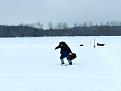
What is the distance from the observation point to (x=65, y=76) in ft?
37.5

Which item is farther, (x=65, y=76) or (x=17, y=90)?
(x=65, y=76)

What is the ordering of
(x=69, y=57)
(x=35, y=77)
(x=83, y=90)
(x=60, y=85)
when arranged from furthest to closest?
(x=69, y=57) < (x=35, y=77) < (x=60, y=85) < (x=83, y=90)

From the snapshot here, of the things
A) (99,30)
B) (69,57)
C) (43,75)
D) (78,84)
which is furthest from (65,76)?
(99,30)

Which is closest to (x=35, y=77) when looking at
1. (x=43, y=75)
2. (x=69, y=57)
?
(x=43, y=75)

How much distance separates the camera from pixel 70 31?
5492 inches

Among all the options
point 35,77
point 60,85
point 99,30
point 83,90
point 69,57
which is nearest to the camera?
point 83,90

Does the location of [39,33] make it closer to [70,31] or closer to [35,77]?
[70,31]

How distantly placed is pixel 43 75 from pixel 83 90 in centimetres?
340

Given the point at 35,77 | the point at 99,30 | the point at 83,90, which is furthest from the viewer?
the point at 99,30

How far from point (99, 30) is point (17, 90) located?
128m

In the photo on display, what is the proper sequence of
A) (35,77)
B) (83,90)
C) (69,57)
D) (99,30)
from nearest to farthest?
1. (83,90)
2. (35,77)
3. (69,57)
4. (99,30)

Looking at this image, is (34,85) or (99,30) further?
(99,30)

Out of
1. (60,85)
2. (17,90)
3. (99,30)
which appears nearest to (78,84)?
(60,85)

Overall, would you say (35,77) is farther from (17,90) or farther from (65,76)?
(17,90)
